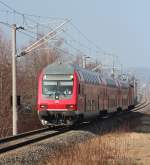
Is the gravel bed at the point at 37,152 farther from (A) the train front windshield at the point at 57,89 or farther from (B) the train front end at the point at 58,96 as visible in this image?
(A) the train front windshield at the point at 57,89

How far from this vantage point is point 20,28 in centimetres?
3014

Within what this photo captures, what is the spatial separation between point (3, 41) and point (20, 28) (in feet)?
96.9

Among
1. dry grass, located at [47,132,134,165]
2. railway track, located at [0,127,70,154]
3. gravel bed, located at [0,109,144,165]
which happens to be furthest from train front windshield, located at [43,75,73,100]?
dry grass, located at [47,132,134,165]

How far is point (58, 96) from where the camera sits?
89.4 ft

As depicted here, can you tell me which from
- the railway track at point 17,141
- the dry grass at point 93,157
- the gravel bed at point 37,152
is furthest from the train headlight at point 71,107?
the dry grass at point 93,157

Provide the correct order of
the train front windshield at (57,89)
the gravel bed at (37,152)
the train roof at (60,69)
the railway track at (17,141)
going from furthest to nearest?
the train roof at (60,69), the train front windshield at (57,89), the railway track at (17,141), the gravel bed at (37,152)

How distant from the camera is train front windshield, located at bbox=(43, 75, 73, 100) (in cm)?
2728

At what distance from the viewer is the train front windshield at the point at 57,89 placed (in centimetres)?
2728

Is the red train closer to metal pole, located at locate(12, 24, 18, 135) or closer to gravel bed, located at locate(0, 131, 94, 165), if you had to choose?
metal pole, located at locate(12, 24, 18, 135)

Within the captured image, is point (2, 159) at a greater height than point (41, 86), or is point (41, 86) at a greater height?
point (41, 86)

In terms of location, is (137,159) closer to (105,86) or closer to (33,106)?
(105,86)

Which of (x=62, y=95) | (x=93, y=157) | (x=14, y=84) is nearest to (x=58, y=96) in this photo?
(x=62, y=95)

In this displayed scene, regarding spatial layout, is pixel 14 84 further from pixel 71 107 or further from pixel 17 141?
pixel 17 141

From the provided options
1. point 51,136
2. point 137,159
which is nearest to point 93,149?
point 137,159
